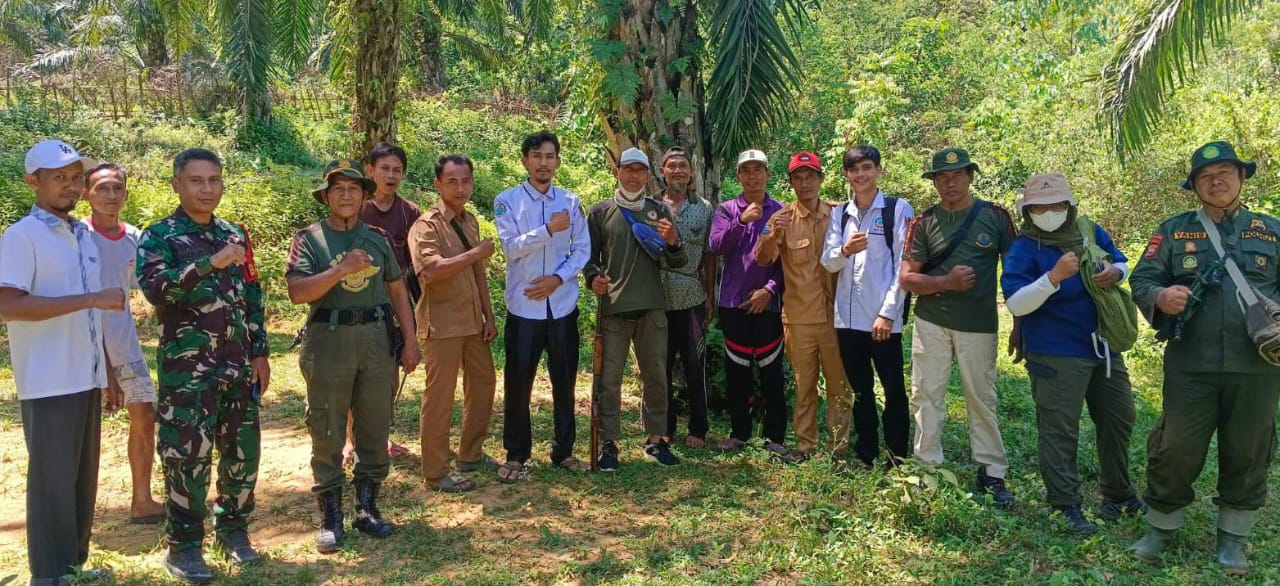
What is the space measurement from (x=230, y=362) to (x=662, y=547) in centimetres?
209

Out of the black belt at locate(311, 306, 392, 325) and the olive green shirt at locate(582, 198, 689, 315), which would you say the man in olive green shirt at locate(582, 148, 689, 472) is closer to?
the olive green shirt at locate(582, 198, 689, 315)

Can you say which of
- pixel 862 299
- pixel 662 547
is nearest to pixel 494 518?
pixel 662 547

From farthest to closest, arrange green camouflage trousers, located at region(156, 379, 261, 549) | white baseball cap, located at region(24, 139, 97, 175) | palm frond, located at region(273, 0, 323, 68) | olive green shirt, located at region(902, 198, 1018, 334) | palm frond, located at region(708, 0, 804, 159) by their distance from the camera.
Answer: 1. palm frond, located at region(273, 0, 323, 68)
2. palm frond, located at region(708, 0, 804, 159)
3. olive green shirt, located at region(902, 198, 1018, 334)
4. green camouflage trousers, located at region(156, 379, 261, 549)
5. white baseball cap, located at region(24, 139, 97, 175)

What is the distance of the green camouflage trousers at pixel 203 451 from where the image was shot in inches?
146

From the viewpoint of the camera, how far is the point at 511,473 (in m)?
5.08

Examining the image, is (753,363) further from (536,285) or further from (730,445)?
(536,285)

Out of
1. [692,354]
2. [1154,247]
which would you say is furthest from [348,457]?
[1154,247]

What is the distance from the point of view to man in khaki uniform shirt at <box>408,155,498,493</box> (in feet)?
15.6

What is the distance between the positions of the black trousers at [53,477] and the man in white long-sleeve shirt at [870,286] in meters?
3.70

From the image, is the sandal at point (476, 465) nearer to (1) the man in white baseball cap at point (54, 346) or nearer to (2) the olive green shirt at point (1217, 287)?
(1) the man in white baseball cap at point (54, 346)

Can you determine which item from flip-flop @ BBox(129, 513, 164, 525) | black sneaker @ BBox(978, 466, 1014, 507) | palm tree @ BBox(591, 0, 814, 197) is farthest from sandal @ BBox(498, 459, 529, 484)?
black sneaker @ BBox(978, 466, 1014, 507)

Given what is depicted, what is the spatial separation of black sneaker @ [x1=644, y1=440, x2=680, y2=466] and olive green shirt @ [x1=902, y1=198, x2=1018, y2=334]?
5.55 feet

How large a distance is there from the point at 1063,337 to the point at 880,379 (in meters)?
1.05

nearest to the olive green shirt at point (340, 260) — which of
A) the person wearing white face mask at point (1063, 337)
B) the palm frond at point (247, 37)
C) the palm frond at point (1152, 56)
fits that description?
the person wearing white face mask at point (1063, 337)
